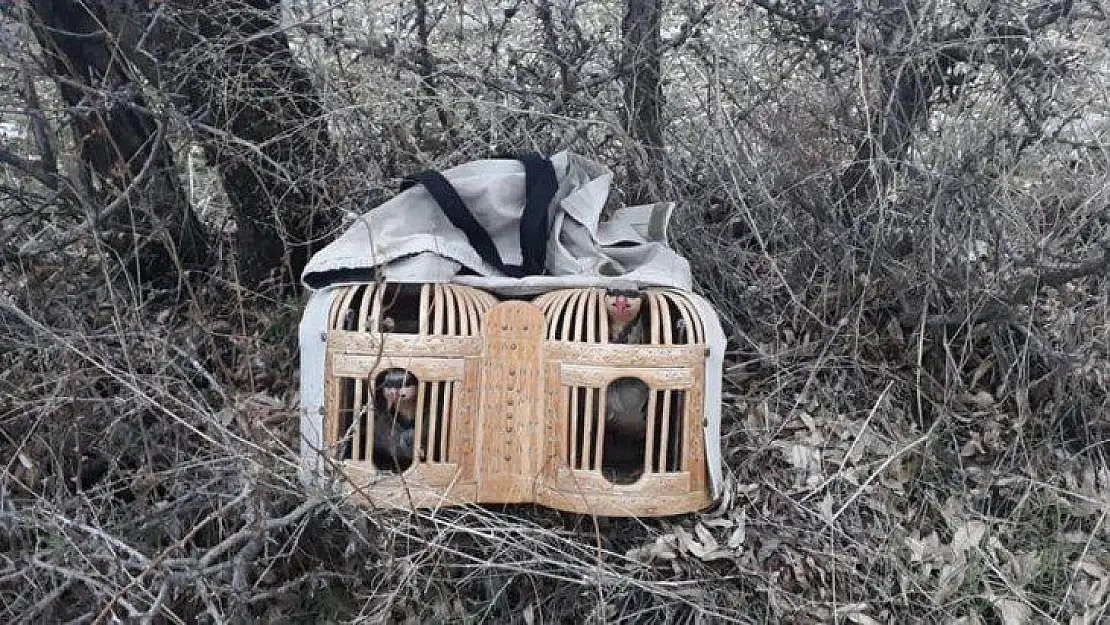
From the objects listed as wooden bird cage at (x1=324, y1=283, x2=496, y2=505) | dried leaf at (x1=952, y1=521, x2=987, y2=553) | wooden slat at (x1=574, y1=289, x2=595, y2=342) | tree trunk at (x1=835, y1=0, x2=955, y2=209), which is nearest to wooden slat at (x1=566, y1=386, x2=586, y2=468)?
wooden slat at (x1=574, y1=289, x2=595, y2=342)

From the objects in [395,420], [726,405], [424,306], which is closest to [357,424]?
[395,420]

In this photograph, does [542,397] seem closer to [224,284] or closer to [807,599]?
[807,599]

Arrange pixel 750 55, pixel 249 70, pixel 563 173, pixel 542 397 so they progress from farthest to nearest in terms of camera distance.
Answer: pixel 750 55, pixel 249 70, pixel 563 173, pixel 542 397

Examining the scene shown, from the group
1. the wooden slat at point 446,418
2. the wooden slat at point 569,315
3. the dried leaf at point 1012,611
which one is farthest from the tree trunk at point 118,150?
the dried leaf at point 1012,611

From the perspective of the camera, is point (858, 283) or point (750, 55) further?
point (750, 55)

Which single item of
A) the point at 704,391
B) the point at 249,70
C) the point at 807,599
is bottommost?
the point at 807,599

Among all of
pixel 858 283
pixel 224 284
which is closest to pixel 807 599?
pixel 858 283

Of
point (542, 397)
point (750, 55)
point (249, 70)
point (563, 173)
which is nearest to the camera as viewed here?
point (542, 397)

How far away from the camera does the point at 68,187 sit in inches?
142

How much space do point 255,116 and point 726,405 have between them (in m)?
2.00

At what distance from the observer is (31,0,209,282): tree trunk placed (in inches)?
143

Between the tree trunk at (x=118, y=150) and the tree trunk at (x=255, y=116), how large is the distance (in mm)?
180

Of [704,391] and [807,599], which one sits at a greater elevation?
[704,391]

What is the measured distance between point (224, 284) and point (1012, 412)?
284 cm
